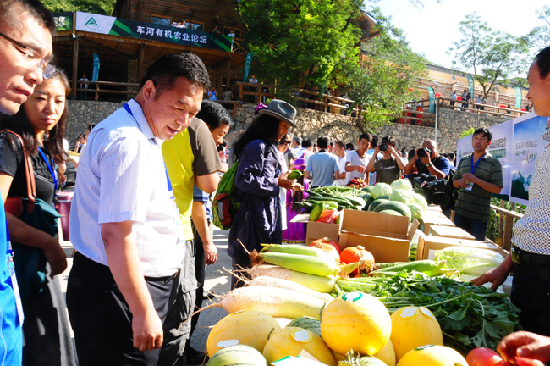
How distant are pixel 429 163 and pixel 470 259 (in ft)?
13.3

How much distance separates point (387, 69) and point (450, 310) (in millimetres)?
22498

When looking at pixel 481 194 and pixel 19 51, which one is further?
pixel 481 194

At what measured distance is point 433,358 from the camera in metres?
1.19

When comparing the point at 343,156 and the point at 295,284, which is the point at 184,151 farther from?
the point at 343,156

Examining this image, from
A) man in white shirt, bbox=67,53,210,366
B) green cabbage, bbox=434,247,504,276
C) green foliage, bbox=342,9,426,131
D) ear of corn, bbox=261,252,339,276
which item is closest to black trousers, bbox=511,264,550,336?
green cabbage, bbox=434,247,504,276

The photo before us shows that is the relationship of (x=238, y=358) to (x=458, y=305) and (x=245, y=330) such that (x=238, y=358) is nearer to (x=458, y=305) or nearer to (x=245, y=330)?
(x=245, y=330)

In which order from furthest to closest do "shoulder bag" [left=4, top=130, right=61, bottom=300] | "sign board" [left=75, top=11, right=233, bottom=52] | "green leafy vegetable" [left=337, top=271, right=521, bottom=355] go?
1. "sign board" [left=75, top=11, right=233, bottom=52]
2. "shoulder bag" [left=4, top=130, right=61, bottom=300]
3. "green leafy vegetable" [left=337, top=271, right=521, bottom=355]

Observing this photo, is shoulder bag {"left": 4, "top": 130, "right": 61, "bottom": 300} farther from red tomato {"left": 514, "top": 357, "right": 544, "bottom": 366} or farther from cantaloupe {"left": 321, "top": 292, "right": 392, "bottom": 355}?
red tomato {"left": 514, "top": 357, "right": 544, "bottom": 366}

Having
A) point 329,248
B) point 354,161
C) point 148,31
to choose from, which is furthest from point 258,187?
point 148,31

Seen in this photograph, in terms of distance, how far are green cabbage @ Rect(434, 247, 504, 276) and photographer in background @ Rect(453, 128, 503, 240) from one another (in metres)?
2.20

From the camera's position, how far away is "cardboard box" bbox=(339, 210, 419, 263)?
2.81 metres

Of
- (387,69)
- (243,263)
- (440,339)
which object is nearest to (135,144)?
(440,339)

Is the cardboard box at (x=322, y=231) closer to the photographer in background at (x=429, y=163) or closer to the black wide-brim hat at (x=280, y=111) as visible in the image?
the black wide-brim hat at (x=280, y=111)

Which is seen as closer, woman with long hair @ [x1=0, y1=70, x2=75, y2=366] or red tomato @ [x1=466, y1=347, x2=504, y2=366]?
red tomato @ [x1=466, y1=347, x2=504, y2=366]
